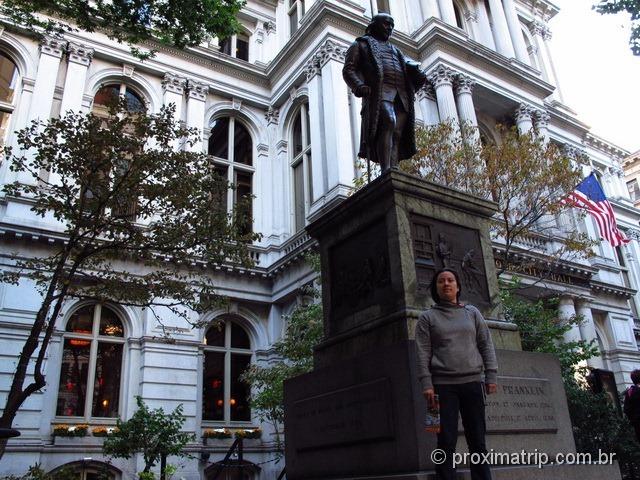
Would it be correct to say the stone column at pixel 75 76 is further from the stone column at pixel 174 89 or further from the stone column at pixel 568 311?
the stone column at pixel 568 311

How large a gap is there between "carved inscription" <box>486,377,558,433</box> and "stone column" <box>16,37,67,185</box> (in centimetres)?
1905

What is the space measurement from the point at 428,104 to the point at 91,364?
57.7ft

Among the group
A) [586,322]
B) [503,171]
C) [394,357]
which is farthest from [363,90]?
[586,322]

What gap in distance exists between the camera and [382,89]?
7.80 metres

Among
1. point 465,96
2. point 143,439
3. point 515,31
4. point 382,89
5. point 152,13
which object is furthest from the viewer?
point 515,31

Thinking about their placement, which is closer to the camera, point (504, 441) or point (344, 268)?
point (504, 441)

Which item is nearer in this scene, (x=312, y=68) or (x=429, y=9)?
(x=312, y=68)

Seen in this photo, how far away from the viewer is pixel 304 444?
647cm

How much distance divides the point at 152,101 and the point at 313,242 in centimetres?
980

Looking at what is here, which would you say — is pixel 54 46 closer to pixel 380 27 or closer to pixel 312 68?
pixel 312 68

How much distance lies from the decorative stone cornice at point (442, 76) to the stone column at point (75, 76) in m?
14.5

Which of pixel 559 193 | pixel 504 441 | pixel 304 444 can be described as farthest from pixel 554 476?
pixel 559 193

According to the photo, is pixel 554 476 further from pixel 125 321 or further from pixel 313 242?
pixel 125 321

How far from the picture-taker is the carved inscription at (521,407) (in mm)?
5594
